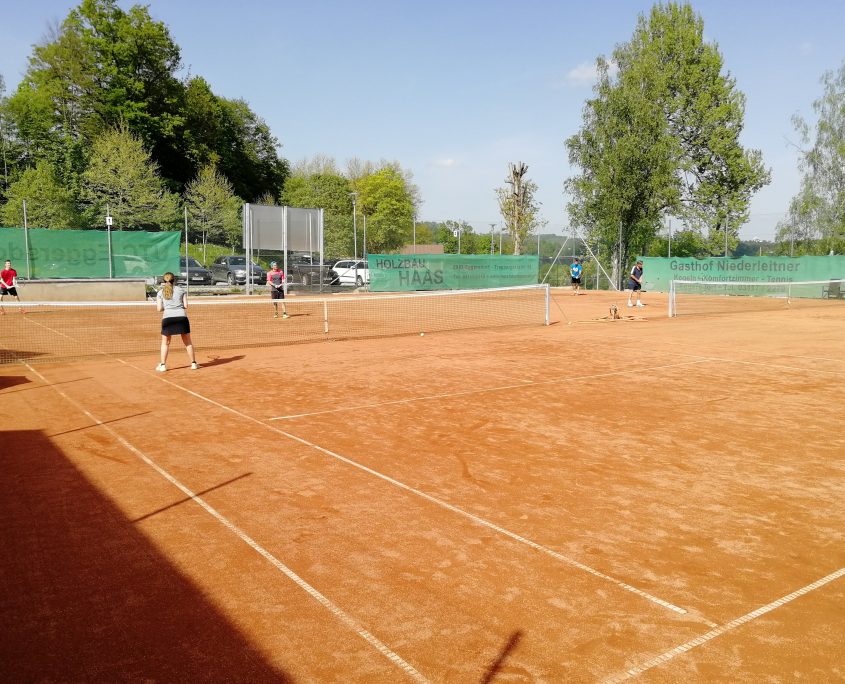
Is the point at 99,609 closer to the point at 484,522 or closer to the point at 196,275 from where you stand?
the point at 484,522

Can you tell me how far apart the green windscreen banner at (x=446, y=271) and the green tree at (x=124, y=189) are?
19.8 meters

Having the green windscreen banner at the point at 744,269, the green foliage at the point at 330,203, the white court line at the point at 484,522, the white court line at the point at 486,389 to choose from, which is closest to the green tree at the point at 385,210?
the green foliage at the point at 330,203

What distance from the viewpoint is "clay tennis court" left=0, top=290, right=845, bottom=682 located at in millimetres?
3570

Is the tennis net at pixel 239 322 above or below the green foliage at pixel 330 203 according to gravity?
below

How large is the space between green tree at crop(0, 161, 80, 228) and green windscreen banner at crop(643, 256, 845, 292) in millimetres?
35688

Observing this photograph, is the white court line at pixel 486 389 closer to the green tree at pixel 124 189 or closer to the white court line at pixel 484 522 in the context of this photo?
the white court line at pixel 484 522

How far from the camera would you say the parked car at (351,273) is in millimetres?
37469

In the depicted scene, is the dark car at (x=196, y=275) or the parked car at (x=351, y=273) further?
the parked car at (x=351, y=273)

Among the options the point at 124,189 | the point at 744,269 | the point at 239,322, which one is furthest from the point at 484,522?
the point at 124,189

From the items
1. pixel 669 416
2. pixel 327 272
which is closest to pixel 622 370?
pixel 669 416

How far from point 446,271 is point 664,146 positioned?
15.5 meters

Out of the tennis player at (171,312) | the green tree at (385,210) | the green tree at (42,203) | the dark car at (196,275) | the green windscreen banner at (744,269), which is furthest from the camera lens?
the green tree at (385,210)

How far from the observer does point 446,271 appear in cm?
3544

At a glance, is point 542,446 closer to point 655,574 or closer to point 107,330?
point 655,574
